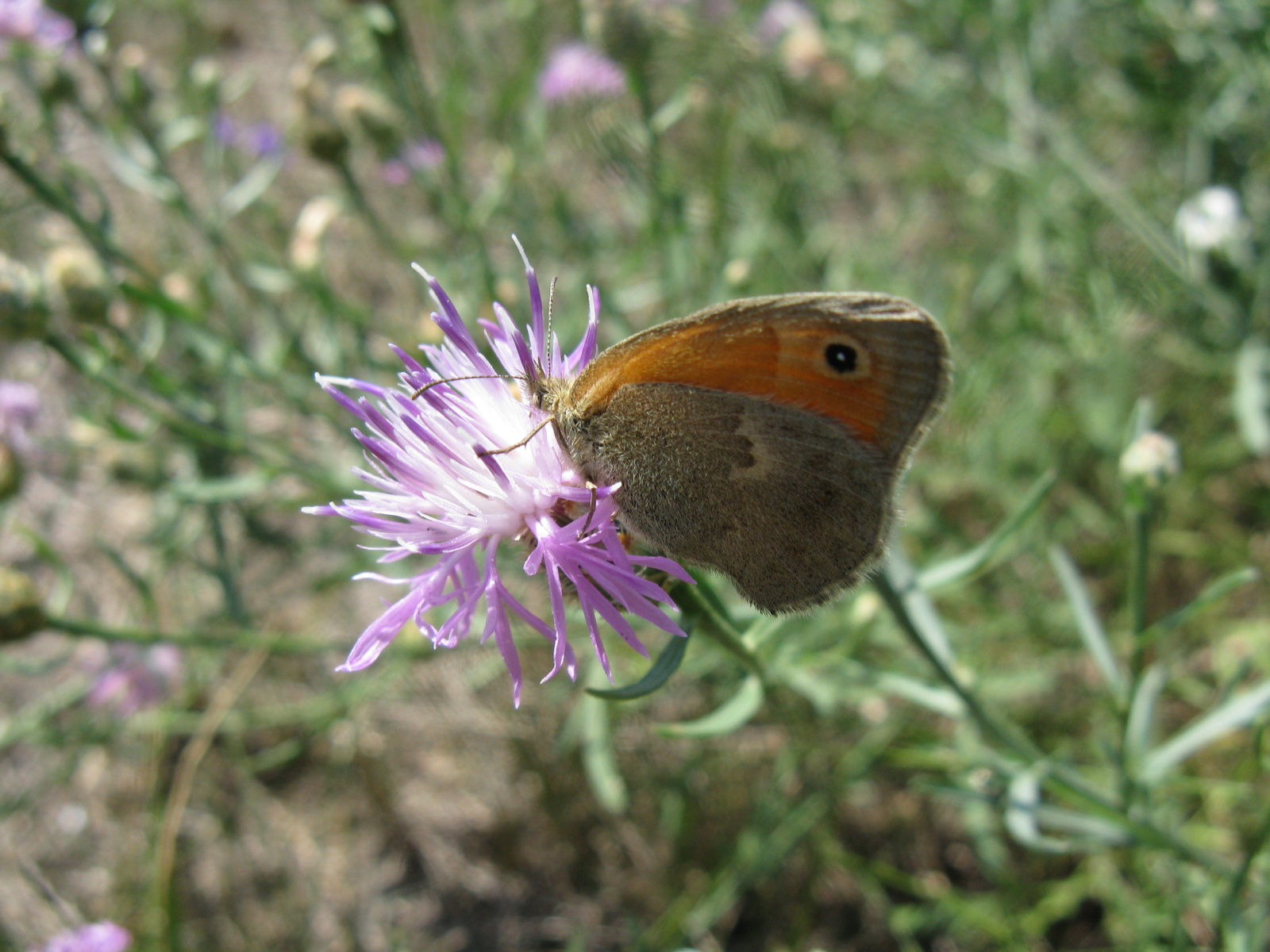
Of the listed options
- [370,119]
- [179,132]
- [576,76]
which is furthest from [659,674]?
[576,76]

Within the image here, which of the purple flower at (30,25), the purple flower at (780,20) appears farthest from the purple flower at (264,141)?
the purple flower at (780,20)


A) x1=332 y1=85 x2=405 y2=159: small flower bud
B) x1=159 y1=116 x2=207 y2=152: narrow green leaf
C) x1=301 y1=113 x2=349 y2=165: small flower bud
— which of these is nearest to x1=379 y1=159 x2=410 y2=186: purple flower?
x1=332 y1=85 x2=405 y2=159: small flower bud

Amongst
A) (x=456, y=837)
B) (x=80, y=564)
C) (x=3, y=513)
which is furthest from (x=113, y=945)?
(x=80, y=564)

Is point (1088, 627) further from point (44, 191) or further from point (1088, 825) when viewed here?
point (44, 191)

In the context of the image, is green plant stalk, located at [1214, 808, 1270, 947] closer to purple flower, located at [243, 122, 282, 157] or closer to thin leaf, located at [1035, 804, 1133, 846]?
thin leaf, located at [1035, 804, 1133, 846]

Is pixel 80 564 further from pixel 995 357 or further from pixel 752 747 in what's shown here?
pixel 995 357
